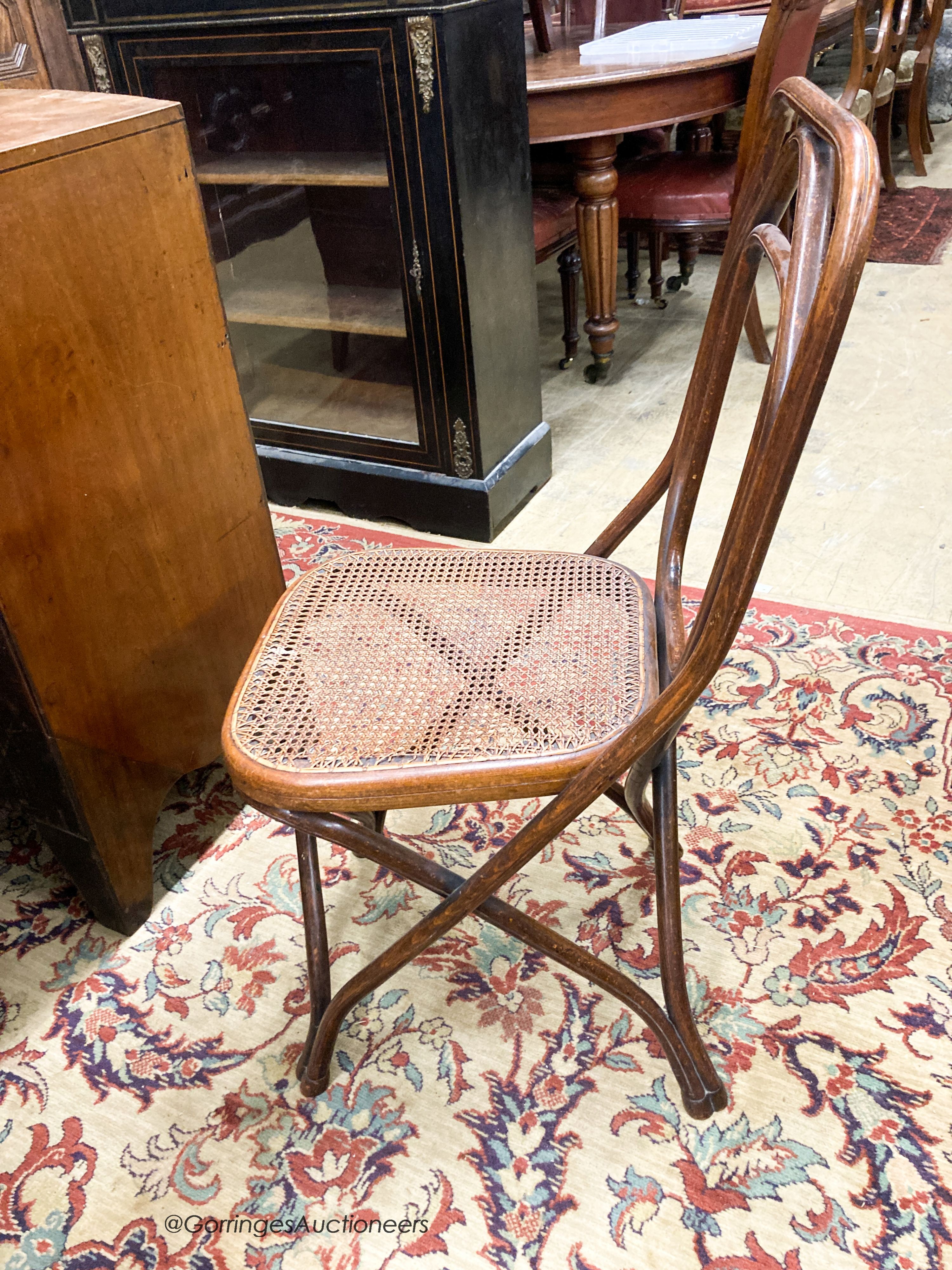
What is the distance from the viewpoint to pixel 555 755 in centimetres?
94

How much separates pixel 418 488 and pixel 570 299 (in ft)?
3.66

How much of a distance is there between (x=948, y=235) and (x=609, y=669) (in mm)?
3695

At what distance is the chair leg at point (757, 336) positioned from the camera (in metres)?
2.86

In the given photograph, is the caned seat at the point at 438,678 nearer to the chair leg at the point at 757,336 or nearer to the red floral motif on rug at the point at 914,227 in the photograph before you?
the chair leg at the point at 757,336

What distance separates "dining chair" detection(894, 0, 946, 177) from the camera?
174 inches

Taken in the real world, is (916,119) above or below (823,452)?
above

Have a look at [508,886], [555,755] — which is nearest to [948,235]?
[508,886]

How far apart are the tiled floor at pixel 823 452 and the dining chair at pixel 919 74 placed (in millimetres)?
1423

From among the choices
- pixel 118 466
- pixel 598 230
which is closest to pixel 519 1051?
pixel 118 466

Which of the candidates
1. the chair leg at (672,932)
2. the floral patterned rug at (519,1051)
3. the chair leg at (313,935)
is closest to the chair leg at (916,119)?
the floral patterned rug at (519,1051)

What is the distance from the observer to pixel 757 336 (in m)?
2.92

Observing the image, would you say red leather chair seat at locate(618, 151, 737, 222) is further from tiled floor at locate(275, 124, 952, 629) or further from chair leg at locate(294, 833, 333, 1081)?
chair leg at locate(294, 833, 333, 1081)

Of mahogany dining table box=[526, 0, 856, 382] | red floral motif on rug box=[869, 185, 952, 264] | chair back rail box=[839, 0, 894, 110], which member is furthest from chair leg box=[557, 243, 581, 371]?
red floral motif on rug box=[869, 185, 952, 264]

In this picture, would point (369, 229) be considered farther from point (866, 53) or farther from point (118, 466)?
point (866, 53)
